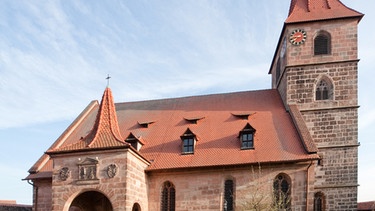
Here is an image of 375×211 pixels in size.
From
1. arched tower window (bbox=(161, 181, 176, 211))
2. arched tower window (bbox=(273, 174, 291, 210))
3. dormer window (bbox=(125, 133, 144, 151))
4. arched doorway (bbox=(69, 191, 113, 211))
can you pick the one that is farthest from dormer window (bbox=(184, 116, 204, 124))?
arched doorway (bbox=(69, 191, 113, 211))

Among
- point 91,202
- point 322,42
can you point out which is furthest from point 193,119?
point 322,42

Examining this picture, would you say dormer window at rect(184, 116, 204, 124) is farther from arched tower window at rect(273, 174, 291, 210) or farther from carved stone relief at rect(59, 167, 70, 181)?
carved stone relief at rect(59, 167, 70, 181)

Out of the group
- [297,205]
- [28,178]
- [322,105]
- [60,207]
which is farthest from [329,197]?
[28,178]

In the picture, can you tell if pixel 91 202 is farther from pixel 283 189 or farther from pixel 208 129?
pixel 283 189

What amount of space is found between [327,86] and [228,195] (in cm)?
874

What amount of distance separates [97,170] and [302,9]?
51.5 ft

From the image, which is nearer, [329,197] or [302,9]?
[329,197]

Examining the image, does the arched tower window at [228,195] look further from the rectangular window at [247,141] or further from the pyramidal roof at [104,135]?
the pyramidal roof at [104,135]

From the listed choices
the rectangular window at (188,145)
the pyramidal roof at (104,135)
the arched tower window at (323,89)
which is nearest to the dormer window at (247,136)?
the rectangular window at (188,145)

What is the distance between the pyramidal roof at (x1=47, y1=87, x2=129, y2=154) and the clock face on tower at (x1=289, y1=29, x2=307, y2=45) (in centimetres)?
1104

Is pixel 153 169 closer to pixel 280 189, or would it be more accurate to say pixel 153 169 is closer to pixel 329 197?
pixel 280 189

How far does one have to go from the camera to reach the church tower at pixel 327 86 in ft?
76.7

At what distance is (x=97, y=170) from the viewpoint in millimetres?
20312

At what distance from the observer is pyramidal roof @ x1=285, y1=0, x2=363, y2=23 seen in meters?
26.0
